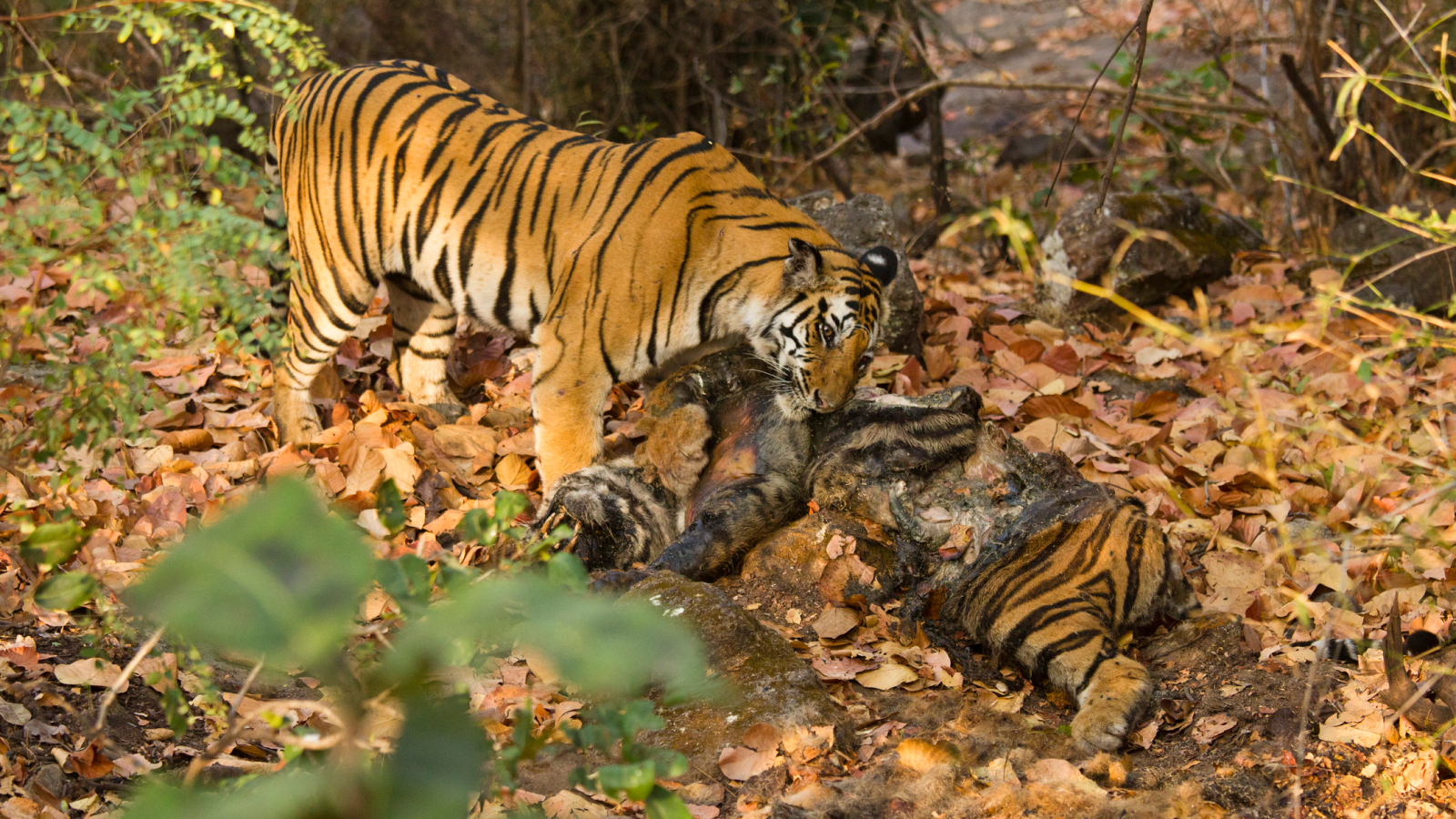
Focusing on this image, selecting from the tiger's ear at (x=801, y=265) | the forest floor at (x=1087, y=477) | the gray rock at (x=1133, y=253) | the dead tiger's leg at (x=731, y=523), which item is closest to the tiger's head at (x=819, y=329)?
the tiger's ear at (x=801, y=265)

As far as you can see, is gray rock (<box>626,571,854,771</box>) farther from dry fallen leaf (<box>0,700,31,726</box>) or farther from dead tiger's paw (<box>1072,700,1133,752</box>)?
dry fallen leaf (<box>0,700,31,726</box>)

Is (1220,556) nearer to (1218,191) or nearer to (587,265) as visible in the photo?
(587,265)

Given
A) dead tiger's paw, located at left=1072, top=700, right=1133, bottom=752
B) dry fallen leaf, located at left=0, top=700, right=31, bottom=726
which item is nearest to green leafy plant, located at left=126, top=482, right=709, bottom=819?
dead tiger's paw, located at left=1072, top=700, right=1133, bottom=752

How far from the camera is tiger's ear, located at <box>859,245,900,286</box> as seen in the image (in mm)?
4570

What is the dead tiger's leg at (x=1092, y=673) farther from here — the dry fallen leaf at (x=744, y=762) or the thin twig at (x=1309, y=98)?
the thin twig at (x=1309, y=98)

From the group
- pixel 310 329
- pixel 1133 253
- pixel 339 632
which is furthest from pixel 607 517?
pixel 1133 253

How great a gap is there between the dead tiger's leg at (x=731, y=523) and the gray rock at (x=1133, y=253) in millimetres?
3012

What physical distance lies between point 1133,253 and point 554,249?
3393 mm

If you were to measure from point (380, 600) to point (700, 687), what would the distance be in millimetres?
2586

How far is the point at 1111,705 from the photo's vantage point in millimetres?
2627

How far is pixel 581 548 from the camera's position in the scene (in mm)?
3594

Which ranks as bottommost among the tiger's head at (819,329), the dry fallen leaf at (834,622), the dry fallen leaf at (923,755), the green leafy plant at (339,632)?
the dry fallen leaf at (834,622)

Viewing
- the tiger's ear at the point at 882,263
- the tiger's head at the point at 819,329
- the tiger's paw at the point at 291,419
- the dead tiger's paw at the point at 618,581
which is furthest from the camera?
the tiger's paw at the point at 291,419

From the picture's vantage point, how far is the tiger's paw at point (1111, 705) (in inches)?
102
